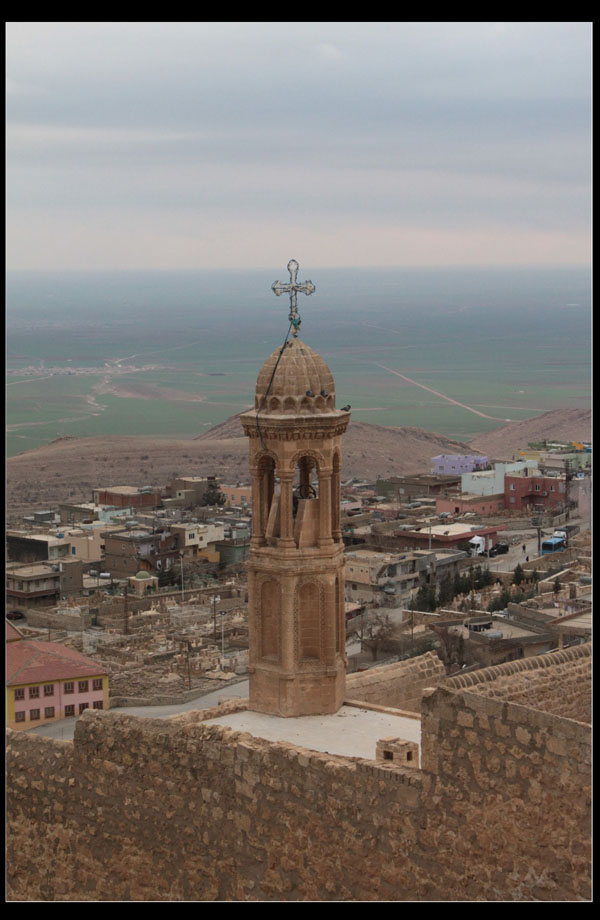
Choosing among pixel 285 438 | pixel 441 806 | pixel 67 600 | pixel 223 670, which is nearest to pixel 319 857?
pixel 441 806

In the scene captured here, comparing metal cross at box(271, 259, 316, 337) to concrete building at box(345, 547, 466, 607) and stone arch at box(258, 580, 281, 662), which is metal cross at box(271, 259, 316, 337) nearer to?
stone arch at box(258, 580, 281, 662)

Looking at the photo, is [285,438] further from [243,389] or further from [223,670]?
[243,389]

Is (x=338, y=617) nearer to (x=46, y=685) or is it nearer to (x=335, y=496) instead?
(x=335, y=496)

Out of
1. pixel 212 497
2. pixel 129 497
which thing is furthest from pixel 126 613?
pixel 129 497

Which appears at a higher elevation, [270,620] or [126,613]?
[270,620]

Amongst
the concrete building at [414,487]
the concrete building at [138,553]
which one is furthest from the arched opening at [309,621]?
the concrete building at [414,487]

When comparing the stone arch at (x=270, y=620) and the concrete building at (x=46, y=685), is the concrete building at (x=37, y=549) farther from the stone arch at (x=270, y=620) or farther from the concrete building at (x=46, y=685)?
the stone arch at (x=270, y=620)
